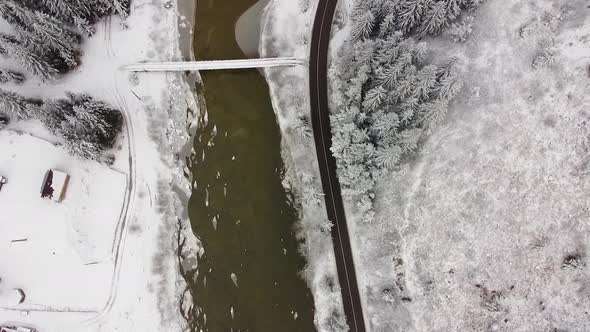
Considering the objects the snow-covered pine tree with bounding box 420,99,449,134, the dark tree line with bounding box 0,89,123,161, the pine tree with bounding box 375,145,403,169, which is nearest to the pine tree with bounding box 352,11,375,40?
the snow-covered pine tree with bounding box 420,99,449,134

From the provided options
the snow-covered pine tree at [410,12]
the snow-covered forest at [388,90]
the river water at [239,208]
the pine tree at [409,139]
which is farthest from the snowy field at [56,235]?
the snow-covered pine tree at [410,12]

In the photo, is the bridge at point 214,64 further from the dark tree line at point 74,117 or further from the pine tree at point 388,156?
the pine tree at point 388,156

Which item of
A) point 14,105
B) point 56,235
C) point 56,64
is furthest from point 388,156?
point 14,105

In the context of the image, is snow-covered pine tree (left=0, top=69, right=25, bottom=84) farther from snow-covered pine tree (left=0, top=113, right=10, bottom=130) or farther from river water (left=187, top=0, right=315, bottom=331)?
river water (left=187, top=0, right=315, bottom=331)

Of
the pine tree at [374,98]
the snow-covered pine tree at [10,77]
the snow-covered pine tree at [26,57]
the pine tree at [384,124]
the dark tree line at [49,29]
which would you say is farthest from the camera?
the snow-covered pine tree at [10,77]

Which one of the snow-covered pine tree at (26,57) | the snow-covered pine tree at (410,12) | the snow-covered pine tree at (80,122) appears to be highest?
the snow-covered pine tree at (26,57)
